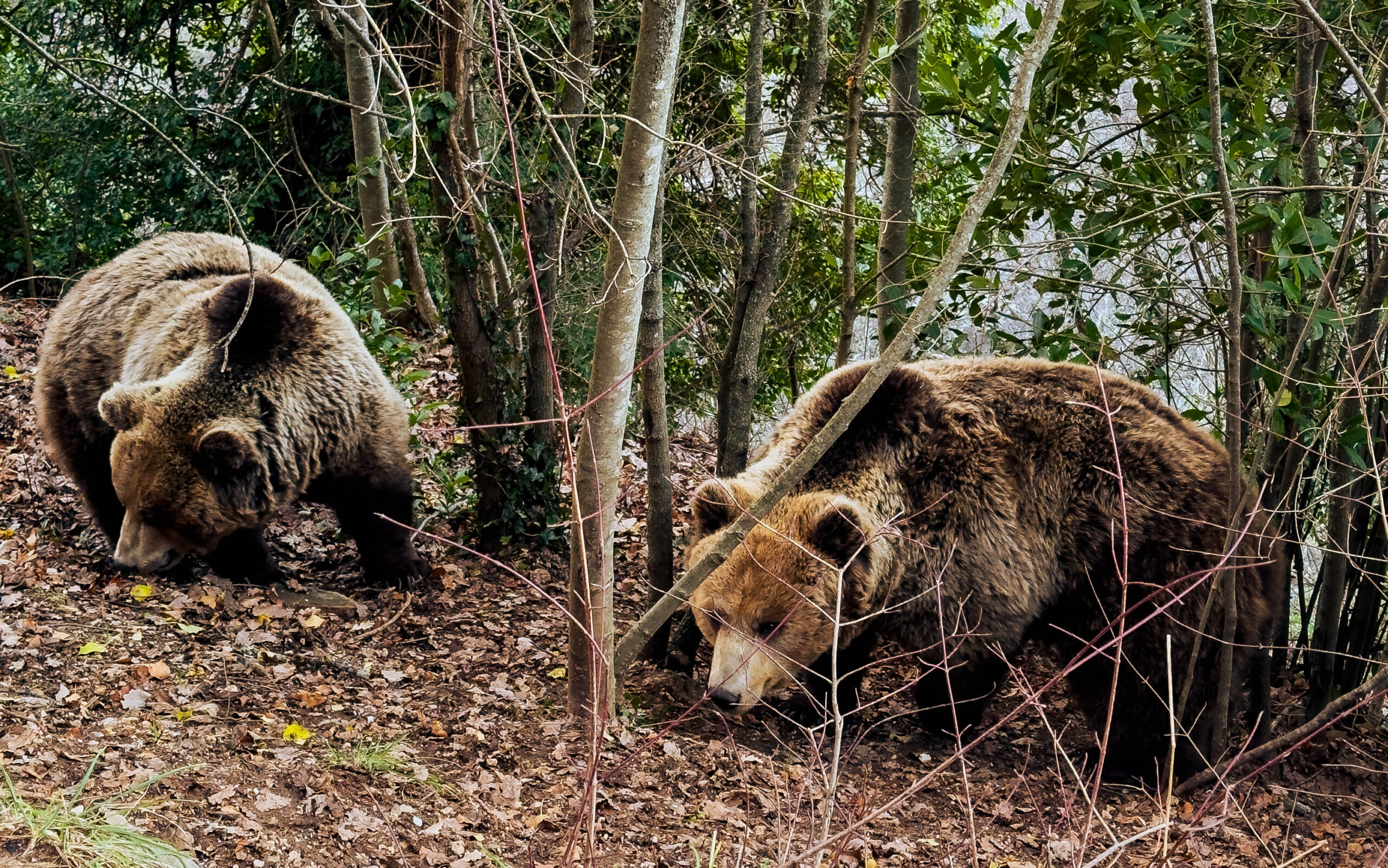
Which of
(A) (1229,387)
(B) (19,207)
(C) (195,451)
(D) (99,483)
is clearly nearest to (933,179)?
(A) (1229,387)

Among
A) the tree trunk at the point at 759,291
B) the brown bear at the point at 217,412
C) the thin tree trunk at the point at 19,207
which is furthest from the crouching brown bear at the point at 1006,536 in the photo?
the thin tree trunk at the point at 19,207

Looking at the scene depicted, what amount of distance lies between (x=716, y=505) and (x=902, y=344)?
134 cm

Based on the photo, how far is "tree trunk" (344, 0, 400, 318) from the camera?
8.34 meters

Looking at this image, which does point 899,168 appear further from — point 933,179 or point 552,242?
point 552,242

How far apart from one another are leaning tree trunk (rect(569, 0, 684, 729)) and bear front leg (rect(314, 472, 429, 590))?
2.24 m

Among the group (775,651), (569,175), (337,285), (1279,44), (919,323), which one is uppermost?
(1279,44)

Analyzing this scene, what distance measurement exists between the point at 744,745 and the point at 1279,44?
15.0 feet

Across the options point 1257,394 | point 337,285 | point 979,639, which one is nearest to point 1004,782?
point 979,639

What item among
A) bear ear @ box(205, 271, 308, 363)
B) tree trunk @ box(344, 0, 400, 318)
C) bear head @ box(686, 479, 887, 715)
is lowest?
bear head @ box(686, 479, 887, 715)

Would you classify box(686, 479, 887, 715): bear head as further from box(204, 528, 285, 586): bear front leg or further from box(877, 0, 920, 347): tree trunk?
box(204, 528, 285, 586): bear front leg

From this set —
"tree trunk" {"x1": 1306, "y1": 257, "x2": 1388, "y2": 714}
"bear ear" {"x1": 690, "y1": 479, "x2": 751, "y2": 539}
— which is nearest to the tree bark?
"bear ear" {"x1": 690, "y1": 479, "x2": 751, "y2": 539}

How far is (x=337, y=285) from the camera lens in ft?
32.2

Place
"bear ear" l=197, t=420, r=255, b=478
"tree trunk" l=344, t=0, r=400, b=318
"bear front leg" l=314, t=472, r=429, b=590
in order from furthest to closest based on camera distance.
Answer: "tree trunk" l=344, t=0, r=400, b=318 < "bear front leg" l=314, t=472, r=429, b=590 < "bear ear" l=197, t=420, r=255, b=478

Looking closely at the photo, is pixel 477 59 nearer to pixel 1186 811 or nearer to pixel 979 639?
pixel 979 639
